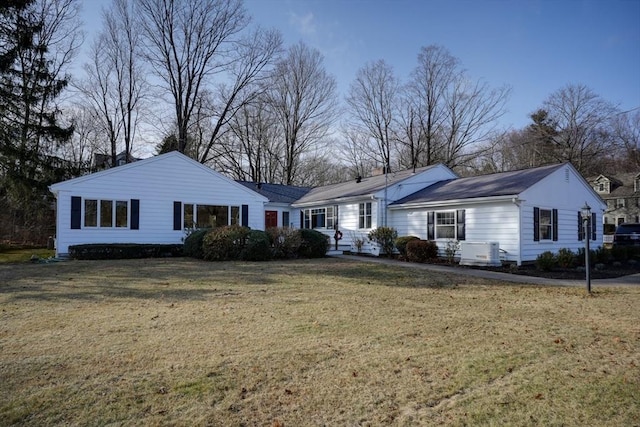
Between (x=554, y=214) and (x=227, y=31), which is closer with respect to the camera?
(x=554, y=214)

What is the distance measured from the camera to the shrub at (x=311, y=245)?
16578mm

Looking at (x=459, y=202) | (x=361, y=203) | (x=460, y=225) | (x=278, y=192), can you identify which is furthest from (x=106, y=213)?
(x=460, y=225)

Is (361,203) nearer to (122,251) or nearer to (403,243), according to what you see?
(403,243)

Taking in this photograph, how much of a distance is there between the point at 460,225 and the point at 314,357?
13.2 meters

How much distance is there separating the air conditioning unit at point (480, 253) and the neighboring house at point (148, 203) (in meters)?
10.1

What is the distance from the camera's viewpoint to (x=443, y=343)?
5098mm

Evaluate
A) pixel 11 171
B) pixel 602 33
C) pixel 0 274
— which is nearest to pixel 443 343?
pixel 0 274

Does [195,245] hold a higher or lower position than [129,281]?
higher

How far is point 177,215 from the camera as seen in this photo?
1847cm

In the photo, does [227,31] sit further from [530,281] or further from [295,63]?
[530,281]

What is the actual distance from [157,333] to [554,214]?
15934 mm

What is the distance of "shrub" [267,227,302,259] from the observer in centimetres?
1563

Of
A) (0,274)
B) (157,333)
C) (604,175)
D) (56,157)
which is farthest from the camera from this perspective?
(604,175)

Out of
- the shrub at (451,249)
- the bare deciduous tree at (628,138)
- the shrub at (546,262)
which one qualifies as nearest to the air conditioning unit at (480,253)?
the shrub at (451,249)
